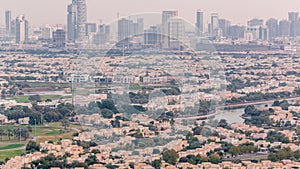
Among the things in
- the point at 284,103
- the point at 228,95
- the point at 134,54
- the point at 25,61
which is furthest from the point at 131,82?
the point at 25,61

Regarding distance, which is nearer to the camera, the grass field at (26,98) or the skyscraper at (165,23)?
the grass field at (26,98)

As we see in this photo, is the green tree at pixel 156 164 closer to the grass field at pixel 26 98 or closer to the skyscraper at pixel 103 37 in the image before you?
the grass field at pixel 26 98

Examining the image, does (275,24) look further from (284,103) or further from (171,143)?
(171,143)

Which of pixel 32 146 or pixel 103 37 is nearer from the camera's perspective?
pixel 32 146

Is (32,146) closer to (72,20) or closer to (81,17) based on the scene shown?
(81,17)

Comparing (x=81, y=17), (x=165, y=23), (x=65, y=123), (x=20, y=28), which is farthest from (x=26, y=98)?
(x=20, y=28)

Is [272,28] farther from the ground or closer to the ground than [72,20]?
closer to the ground

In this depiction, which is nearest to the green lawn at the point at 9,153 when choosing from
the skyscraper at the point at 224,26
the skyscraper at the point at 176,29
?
the skyscraper at the point at 176,29
